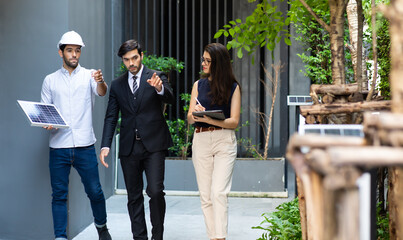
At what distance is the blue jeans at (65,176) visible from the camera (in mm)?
5094

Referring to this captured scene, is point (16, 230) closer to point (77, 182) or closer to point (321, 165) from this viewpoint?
point (77, 182)

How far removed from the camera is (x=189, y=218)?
21.9ft

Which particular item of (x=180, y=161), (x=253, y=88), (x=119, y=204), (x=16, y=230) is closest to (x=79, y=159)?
(x=16, y=230)

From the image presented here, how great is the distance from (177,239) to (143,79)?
1582 mm

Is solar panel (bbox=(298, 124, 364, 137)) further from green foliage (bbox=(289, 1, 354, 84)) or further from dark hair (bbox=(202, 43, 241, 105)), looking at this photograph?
green foliage (bbox=(289, 1, 354, 84))

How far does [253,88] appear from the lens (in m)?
9.80

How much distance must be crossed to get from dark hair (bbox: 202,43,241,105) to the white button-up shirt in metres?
1.05

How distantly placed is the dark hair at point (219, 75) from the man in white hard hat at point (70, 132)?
0.94 meters

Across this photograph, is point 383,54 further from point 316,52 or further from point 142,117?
point 142,117

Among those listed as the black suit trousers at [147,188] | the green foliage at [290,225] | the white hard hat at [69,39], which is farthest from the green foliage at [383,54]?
the white hard hat at [69,39]

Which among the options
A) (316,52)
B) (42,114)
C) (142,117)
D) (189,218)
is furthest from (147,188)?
(316,52)

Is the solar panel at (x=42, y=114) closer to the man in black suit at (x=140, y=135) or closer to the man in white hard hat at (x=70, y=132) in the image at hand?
the man in white hard hat at (x=70, y=132)

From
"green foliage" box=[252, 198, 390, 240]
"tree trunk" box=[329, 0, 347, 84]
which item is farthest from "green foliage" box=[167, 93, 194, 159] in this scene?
"tree trunk" box=[329, 0, 347, 84]

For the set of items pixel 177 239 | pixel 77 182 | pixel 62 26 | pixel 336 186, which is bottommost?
pixel 177 239
